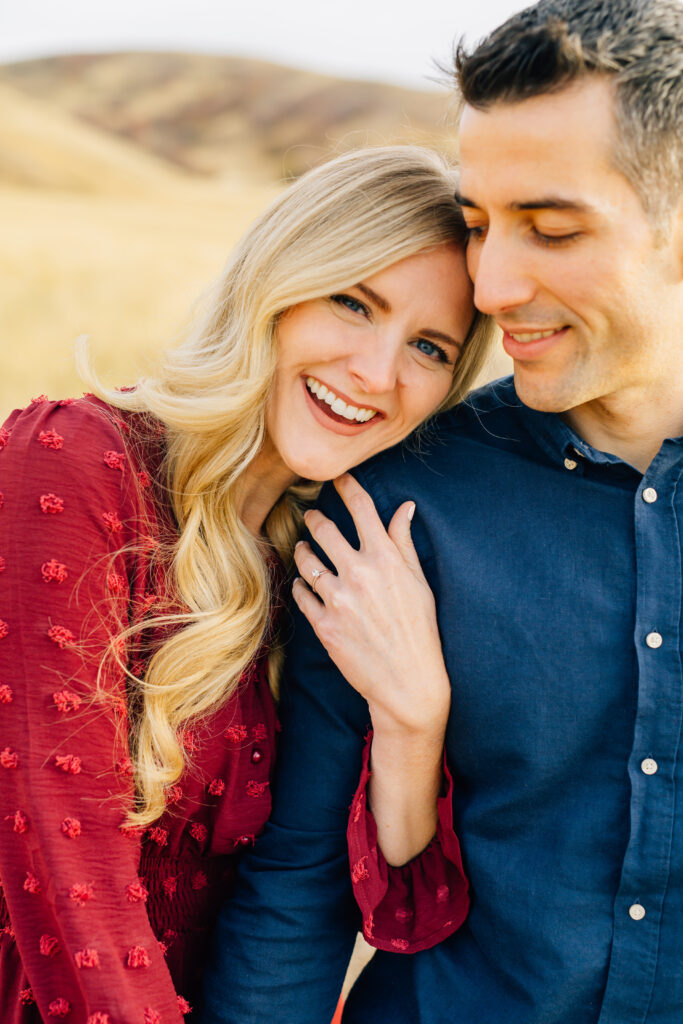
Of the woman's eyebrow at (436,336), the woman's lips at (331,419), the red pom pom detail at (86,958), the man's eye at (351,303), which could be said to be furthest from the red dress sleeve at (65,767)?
the woman's eyebrow at (436,336)

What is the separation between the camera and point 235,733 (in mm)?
2102

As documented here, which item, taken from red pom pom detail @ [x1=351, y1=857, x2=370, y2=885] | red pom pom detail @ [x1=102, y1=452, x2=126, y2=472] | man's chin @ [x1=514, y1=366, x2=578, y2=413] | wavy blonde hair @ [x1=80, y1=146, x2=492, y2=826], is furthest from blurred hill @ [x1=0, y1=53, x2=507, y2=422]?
red pom pom detail @ [x1=351, y1=857, x2=370, y2=885]

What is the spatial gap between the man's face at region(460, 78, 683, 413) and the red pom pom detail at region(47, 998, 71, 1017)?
1.44 m

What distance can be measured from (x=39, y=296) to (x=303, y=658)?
10298 millimetres

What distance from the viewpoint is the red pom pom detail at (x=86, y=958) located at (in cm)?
171

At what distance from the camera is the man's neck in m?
2.05

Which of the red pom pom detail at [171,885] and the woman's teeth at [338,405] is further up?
the woman's teeth at [338,405]

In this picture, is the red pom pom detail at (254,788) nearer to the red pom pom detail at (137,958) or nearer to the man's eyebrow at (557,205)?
the red pom pom detail at (137,958)

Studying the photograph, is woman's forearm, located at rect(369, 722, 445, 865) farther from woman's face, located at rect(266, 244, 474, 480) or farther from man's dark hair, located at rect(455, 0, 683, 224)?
man's dark hair, located at rect(455, 0, 683, 224)

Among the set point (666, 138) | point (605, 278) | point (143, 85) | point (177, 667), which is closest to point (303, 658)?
point (177, 667)

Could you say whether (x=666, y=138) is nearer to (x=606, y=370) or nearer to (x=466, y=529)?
(x=606, y=370)

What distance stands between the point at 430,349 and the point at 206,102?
53035 mm

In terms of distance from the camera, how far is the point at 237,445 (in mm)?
2209

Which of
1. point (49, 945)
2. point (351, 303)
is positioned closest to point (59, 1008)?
point (49, 945)
